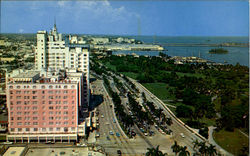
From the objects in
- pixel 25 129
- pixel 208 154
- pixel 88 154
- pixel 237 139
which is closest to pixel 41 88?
pixel 25 129

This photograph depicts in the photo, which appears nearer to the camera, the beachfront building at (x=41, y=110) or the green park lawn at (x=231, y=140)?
the green park lawn at (x=231, y=140)

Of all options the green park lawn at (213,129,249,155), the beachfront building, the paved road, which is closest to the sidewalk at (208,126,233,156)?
the green park lawn at (213,129,249,155)

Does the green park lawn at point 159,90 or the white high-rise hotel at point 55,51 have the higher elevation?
the white high-rise hotel at point 55,51

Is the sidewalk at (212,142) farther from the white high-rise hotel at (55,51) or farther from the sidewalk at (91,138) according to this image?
the white high-rise hotel at (55,51)

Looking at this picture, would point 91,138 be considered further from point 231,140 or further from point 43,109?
point 231,140

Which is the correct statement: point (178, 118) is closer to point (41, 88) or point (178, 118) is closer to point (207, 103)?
point (207, 103)

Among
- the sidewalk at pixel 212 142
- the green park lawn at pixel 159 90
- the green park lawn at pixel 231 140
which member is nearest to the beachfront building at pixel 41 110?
the sidewalk at pixel 212 142
